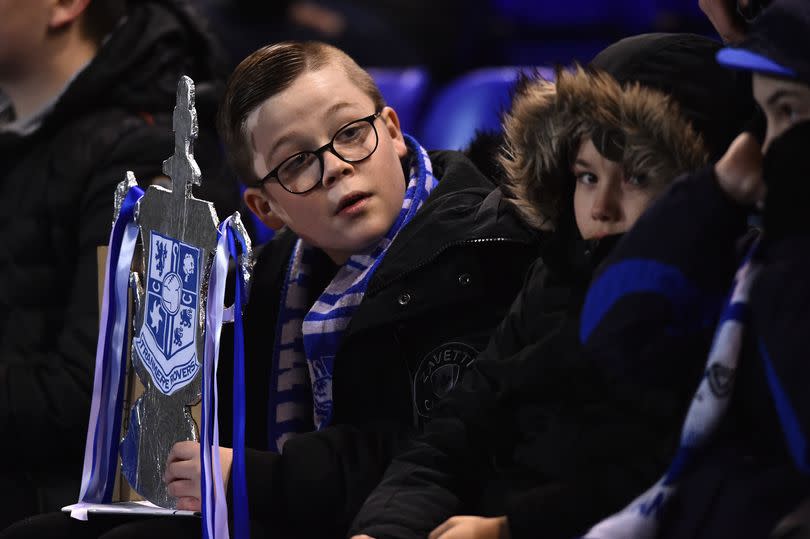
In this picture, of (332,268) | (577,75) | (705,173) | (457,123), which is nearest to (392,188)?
(332,268)

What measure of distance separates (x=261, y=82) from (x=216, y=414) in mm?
398

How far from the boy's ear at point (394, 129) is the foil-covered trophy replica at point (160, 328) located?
9.2 inches

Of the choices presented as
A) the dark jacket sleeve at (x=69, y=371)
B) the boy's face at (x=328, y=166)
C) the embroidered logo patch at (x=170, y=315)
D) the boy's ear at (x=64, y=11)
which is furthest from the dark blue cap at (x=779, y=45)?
the boy's ear at (x=64, y=11)

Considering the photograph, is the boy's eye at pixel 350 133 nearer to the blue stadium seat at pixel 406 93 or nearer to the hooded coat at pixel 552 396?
the hooded coat at pixel 552 396

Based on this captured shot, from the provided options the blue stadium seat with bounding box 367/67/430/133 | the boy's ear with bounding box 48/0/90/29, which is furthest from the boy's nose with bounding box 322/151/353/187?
the blue stadium seat with bounding box 367/67/430/133

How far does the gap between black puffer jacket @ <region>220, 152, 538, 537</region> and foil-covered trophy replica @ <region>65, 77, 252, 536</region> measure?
0.11 m

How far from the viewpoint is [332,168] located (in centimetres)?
153

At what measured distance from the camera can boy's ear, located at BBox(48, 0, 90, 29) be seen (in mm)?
2166

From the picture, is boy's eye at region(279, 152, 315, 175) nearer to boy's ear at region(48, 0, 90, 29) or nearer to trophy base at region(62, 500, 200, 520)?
trophy base at region(62, 500, 200, 520)

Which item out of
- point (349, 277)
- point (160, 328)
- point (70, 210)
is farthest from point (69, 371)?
Answer: point (349, 277)

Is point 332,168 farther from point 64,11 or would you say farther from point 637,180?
point 64,11

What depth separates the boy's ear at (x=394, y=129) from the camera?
165 centimetres

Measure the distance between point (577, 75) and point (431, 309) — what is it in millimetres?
348

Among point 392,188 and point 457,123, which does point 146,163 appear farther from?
point 457,123
